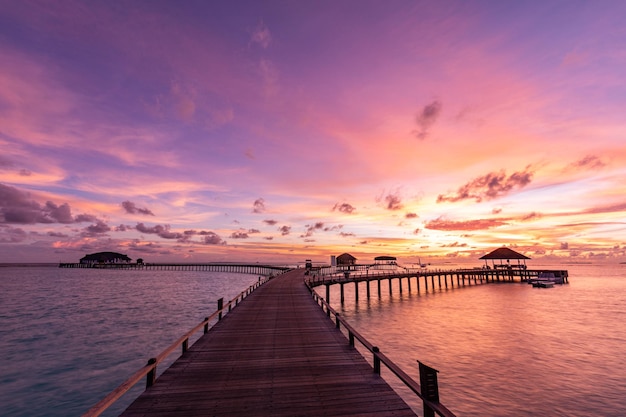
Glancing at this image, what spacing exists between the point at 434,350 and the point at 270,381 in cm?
1781

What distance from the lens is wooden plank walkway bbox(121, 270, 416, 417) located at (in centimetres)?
718

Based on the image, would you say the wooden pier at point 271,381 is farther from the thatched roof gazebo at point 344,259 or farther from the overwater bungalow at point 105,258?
the overwater bungalow at point 105,258

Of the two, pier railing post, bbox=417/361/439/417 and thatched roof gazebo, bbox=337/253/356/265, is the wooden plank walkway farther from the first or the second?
thatched roof gazebo, bbox=337/253/356/265

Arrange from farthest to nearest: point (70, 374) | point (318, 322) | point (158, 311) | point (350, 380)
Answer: point (158, 311)
point (70, 374)
point (318, 322)
point (350, 380)

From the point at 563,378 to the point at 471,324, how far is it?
1462 centimetres

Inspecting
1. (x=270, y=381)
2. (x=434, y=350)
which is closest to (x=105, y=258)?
(x=434, y=350)

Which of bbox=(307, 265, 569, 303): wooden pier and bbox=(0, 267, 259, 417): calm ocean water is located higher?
bbox=(307, 265, 569, 303): wooden pier

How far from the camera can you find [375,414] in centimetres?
684

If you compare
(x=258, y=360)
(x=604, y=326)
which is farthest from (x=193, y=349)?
(x=604, y=326)

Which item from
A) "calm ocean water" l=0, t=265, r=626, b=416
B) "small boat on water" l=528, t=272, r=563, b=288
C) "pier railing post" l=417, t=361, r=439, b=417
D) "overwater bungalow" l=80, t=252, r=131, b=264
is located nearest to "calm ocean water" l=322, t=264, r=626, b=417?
"calm ocean water" l=0, t=265, r=626, b=416

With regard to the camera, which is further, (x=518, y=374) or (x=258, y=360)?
(x=518, y=374)

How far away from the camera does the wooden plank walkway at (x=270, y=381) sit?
7.18 m

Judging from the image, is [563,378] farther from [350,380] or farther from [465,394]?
[350,380]


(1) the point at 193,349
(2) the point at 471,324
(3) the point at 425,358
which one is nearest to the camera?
(1) the point at 193,349
